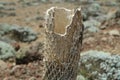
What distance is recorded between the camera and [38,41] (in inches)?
629

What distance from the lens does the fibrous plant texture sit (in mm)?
→ 6512

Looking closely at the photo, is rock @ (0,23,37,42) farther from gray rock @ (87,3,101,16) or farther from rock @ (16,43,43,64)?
gray rock @ (87,3,101,16)

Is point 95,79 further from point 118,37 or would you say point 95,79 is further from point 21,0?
point 21,0

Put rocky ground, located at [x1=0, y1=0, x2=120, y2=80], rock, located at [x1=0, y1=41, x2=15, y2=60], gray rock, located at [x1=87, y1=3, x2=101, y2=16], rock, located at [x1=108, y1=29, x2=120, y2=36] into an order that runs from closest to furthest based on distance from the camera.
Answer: rocky ground, located at [x1=0, y1=0, x2=120, y2=80] → rock, located at [x1=0, y1=41, x2=15, y2=60] → rock, located at [x1=108, y1=29, x2=120, y2=36] → gray rock, located at [x1=87, y1=3, x2=101, y2=16]

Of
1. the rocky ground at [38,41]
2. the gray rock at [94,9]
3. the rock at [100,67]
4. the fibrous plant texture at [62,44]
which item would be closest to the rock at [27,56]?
the rocky ground at [38,41]

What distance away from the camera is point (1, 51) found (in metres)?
12.2

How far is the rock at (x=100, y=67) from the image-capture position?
28.6 feet

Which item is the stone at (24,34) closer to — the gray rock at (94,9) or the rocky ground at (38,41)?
the rocky ground at (38,41)

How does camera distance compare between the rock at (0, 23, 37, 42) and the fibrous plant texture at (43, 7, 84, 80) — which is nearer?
the fibrous plant texture at (43, 7, 84, 80)

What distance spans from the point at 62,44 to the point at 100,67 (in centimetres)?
258

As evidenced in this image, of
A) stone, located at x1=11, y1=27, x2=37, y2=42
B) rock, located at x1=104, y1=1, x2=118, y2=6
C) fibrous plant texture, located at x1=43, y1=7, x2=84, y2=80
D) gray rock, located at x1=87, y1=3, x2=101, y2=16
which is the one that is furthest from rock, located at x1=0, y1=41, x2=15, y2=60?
rock, located at x1=104, y1=1, x2=118, y2=6

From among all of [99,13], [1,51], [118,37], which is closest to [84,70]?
[1,51]

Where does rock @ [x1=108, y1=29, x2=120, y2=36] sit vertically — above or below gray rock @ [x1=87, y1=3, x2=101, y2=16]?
above

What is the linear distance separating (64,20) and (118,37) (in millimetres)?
7164
